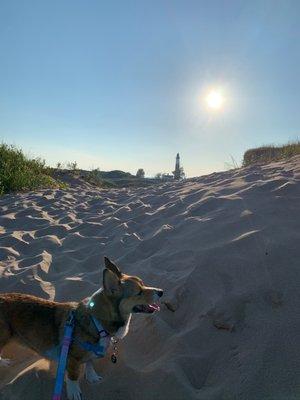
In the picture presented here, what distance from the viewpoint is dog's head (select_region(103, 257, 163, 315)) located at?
323cm

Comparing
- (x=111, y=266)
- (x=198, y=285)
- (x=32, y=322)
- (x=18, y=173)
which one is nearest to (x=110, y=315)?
(x=111, y=266)

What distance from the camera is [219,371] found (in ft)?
9.86

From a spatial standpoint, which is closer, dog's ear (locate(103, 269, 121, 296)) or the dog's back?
dog's ear (locate(103, 269, 121, 296))

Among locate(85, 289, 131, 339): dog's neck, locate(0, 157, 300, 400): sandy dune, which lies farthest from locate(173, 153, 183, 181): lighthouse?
locate(85, 289, 131, 339): dog's neck

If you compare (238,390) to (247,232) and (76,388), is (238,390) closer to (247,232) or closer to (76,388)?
(76,388)

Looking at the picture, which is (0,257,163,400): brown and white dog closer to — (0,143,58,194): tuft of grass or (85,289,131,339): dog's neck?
(85,289,131,339): dog's neck

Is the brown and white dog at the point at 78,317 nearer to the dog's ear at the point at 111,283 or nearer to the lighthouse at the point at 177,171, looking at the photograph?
the dog's ear at the point at 111,283

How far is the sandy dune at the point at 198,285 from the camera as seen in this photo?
118 inches

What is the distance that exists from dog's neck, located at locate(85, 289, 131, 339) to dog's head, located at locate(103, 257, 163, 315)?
0.11 ft

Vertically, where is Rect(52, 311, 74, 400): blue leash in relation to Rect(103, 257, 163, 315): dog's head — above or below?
below

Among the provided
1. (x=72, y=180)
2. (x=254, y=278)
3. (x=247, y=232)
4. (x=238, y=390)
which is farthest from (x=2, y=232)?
(x=72, y=180)

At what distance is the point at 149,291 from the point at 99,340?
1.70 feet

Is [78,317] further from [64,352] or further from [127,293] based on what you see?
[127,293]

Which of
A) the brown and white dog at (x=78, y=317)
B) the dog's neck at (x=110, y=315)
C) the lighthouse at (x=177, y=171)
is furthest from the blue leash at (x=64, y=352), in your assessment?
the lighthouse at (x=177, y=171)
